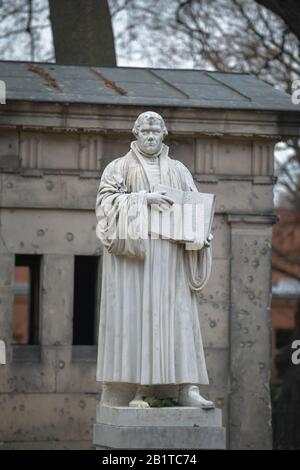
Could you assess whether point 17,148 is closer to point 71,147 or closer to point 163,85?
point 71,147

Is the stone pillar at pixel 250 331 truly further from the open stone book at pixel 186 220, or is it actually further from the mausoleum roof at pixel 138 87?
the open stone book at pixel 186 220

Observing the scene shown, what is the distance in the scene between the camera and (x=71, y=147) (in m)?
22.7

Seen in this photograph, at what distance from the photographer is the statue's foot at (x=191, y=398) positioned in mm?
17000

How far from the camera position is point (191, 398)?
17.0 meters

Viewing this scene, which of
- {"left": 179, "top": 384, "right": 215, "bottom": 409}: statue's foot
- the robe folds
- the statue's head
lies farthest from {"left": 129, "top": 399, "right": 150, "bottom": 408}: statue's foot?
the statue's head

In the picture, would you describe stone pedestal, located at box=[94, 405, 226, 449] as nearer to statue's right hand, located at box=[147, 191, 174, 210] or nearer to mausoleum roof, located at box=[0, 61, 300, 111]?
statue's right hand, located at box=[147, 191, 174, 210]

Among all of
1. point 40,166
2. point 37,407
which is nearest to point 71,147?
point 40,166

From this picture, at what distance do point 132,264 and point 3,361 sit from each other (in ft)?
17.4

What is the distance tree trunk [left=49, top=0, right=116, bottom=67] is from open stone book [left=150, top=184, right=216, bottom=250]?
38.4ft

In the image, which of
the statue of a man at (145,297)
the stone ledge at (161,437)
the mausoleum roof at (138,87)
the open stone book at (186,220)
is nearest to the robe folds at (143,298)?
the statue of a man at (145,297)

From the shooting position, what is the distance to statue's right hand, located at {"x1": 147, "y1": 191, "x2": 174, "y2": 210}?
56.0 feet

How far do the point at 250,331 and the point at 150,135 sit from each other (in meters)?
5.83

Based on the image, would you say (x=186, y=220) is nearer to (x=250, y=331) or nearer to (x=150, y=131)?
(x=150, y=131)

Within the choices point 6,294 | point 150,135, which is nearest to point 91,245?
point 6,294
